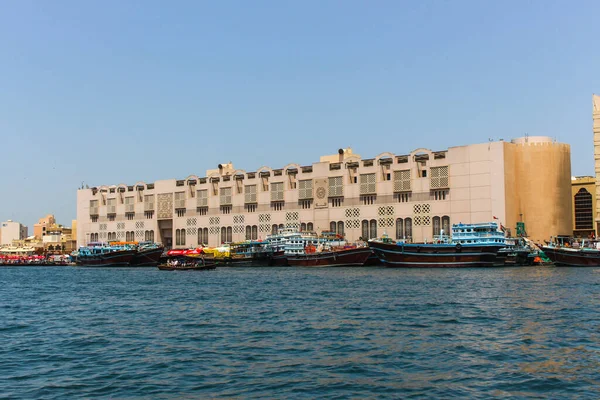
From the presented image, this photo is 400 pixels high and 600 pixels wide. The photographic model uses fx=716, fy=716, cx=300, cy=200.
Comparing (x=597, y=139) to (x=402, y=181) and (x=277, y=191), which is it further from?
(x=277, y=191)

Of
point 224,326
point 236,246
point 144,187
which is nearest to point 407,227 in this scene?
point 236,246

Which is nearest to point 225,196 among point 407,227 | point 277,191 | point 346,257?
point 277,191

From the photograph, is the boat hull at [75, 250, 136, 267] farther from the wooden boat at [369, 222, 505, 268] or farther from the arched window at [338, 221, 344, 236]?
the wooden boat at [369, 222, 505, 268]

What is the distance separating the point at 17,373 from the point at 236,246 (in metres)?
107

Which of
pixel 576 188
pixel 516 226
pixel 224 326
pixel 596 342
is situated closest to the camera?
pixel 596 342

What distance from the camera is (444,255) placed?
328 feet

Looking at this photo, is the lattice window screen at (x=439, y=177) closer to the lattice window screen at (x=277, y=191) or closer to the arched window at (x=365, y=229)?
the arched window at (x=365, y=229)

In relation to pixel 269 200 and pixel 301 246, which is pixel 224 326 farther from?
pixel 269 200

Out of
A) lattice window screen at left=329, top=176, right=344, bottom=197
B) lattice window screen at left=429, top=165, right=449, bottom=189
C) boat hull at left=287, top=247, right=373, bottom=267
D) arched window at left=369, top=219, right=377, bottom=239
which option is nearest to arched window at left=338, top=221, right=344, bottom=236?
lattice window screen at left=329, top=176, right=344, bottom=197

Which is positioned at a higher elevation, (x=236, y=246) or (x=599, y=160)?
(x=599, y=160)

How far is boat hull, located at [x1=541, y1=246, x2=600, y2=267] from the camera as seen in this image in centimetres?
9794

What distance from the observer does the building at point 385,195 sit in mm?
123875

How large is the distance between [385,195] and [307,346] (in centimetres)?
10390

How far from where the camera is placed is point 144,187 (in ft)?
570
